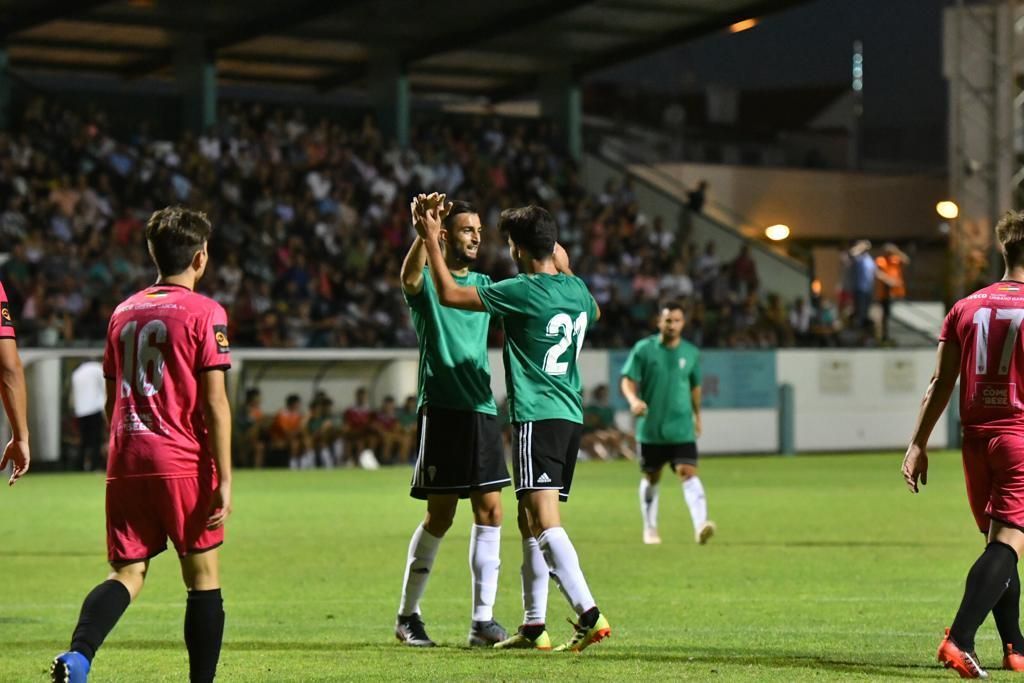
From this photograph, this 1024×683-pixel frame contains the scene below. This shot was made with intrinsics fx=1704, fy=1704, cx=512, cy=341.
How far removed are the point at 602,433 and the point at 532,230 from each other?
80.1ft

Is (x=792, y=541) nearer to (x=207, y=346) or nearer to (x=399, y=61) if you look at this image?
(x=207, y=346)

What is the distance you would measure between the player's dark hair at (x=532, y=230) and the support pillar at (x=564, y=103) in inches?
1367

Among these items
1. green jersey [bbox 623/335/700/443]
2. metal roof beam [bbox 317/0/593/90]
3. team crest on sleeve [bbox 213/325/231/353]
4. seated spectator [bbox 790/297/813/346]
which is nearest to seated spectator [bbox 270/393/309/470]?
seated spectator [bbox 790/297/813/346]

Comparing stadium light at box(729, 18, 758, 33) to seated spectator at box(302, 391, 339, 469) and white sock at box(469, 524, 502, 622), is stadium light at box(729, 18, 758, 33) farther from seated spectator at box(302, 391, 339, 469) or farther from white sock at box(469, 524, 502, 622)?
white sock at box(469, 524, 502, 622)

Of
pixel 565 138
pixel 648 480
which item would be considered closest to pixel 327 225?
pixel 565 138

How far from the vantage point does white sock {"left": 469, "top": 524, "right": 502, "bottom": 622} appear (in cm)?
908

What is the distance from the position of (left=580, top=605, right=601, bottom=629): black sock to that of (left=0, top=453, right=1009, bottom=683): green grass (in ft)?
0.67

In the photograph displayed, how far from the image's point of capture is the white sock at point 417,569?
9.18 meters

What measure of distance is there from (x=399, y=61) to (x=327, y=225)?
7.78 metres

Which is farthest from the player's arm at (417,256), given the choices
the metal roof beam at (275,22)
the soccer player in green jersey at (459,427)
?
the metal roof beam at (275,22)

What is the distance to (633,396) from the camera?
1579 centimetres

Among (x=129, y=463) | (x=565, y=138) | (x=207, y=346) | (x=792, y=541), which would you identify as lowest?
(x=792, y=541)

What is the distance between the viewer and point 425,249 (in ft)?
27.2

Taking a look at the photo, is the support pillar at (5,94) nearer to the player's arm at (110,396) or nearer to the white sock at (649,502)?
the white sock at (649,502)
